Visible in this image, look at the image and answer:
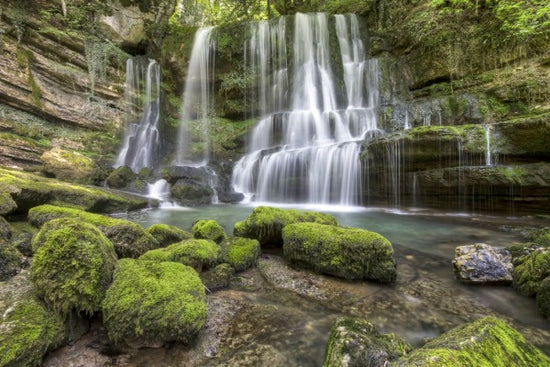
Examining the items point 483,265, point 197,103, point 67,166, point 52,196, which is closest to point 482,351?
point 483,265

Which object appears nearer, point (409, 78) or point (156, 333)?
point (156, 333)

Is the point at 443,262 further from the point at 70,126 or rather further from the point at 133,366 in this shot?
the point at 70,126

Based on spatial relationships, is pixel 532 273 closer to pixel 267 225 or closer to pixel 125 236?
pixel 267 225

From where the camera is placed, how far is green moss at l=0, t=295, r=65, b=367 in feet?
5.20

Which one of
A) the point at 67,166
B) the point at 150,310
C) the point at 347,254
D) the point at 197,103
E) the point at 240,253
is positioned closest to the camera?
the point at 150,310

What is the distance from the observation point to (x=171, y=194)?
1145cm

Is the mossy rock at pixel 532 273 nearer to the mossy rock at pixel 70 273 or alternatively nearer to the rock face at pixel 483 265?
the rock face at pixel 483 265

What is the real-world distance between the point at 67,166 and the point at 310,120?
11589 mm

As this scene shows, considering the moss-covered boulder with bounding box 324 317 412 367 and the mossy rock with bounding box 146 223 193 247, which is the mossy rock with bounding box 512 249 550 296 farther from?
the mossy rock with bounding box 146 223 193 247

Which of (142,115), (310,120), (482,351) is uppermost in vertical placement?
(142,115)

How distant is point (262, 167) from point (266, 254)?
8791mm

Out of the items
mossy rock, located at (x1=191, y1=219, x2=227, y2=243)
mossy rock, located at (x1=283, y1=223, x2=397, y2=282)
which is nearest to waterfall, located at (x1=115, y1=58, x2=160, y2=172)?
mossy rock, located at (x1=191, y1=219, x2=227, y2=243)

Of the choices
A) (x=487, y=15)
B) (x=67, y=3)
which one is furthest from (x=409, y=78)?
(x=67, y=3)

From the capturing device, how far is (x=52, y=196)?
6.09 meters
